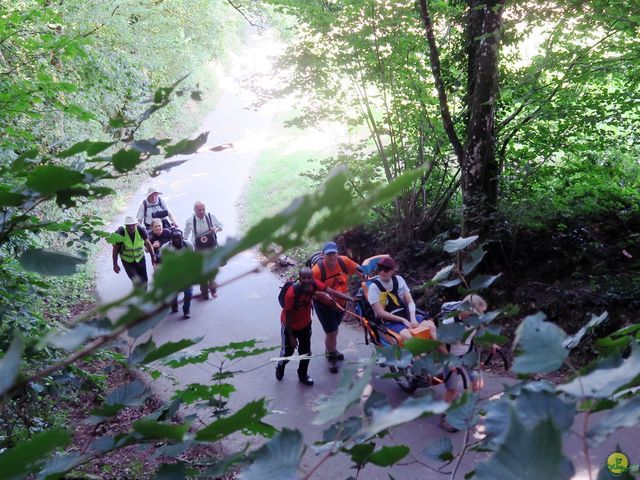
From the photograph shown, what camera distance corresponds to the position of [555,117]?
295 inches

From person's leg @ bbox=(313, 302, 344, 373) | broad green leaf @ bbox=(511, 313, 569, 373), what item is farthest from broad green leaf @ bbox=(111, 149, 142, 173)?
person's leg @ bbox=(313, 302, 344, 373)

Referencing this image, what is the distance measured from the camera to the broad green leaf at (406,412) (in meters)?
0.73

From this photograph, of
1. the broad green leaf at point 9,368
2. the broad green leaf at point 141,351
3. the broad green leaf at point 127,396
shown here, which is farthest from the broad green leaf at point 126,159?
the broad green leaf at point 9,368

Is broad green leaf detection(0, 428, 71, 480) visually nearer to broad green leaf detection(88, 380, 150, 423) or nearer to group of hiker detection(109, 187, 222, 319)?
broad green leaf detection(88, 380, 150, 423)

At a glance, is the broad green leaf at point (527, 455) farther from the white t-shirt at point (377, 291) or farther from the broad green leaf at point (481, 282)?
the white t-shirt at point (377, 291)

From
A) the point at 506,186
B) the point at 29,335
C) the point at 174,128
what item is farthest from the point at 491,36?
the point at 174,128

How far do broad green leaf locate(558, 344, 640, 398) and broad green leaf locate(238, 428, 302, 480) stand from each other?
0.42 meters

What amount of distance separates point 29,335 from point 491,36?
20.5 feet

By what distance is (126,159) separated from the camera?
3.93ft

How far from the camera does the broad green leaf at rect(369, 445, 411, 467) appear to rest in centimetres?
101

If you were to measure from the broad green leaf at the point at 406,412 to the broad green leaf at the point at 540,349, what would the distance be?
151 millimetres

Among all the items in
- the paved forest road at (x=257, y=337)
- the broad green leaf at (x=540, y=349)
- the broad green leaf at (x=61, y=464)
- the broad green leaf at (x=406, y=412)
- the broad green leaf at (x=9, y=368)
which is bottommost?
the paved forest road at (x=257, y=337)

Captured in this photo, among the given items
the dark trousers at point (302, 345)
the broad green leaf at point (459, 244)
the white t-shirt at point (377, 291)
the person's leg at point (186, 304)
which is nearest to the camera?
the broad green leaf at point (459, 244)

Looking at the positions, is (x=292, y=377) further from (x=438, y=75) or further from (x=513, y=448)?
(x=513, y=448)
